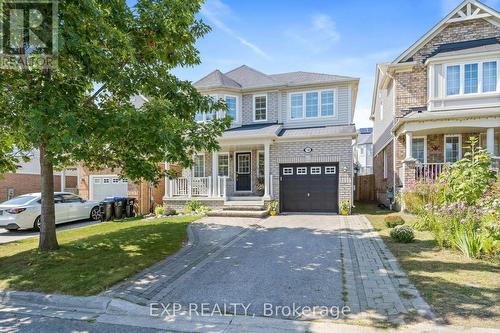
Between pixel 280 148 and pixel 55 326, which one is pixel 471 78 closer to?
pixel 280 148

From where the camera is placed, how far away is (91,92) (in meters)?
7.64

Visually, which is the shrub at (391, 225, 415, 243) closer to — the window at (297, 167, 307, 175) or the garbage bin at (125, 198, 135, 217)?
the window at (297, 167, 307, 175)

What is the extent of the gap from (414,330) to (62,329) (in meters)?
4.52

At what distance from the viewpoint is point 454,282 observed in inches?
194

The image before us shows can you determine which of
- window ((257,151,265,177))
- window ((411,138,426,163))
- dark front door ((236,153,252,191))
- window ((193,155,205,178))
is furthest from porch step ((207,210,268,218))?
window ((411,138,426,163))

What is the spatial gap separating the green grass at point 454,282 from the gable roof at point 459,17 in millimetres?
10989

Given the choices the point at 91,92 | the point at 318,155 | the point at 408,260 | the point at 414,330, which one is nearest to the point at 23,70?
the point at 91,92

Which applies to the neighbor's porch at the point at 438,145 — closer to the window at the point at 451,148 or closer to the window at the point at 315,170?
the window at the point at 451,148

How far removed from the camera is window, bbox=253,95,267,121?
1712 centimetres

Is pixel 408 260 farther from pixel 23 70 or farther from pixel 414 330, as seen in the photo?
pixel 23 70

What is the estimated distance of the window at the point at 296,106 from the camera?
16.4 m

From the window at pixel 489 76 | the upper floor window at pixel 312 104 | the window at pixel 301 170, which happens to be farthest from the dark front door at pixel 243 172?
the window at pixel 489 76

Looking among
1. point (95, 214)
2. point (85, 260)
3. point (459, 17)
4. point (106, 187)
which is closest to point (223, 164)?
point (95, 214)

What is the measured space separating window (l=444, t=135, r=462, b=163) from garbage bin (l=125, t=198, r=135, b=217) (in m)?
15.8
